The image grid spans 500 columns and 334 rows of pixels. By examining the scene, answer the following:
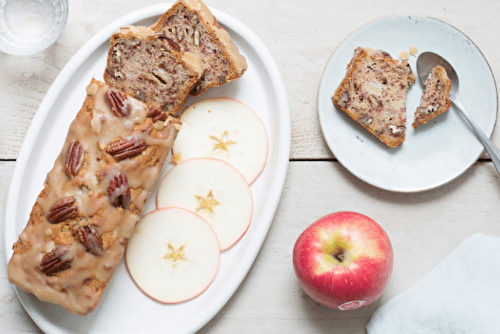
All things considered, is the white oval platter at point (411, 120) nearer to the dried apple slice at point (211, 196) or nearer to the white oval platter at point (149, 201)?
the white oval platter at point (149, 201)

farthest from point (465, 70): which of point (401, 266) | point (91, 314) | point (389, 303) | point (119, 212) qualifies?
point (91, 314)

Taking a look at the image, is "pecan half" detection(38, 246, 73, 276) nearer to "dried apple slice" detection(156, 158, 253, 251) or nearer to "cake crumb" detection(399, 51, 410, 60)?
"dried apple slice" detection(156, 158, 253, 251)

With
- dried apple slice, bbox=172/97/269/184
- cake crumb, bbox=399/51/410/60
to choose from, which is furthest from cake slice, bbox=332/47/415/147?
dried apple slice, bbox=172/97/269/184

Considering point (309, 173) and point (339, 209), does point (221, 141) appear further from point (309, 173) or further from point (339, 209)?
point (339, 209)

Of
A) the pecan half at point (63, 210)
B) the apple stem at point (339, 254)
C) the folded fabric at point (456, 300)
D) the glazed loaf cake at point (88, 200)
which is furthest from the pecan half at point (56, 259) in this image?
the folded fabric at point (456, 300)

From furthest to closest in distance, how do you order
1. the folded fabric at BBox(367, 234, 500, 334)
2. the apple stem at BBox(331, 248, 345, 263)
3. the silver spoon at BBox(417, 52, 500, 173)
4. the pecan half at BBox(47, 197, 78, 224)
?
the silver spoon at BBox(417, 52, 500, 173), the folded fabric at BBox(367, 234, 500, 334), the apple stem at BBox(331, 248, 345, 263), the pecan half at BBox(47, 197, 78, 224)

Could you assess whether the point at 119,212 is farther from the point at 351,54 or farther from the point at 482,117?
the point at 482,117
